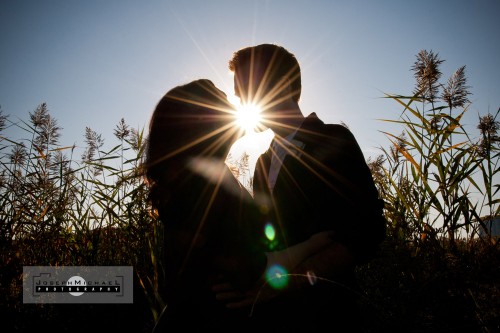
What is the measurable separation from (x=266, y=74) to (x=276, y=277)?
5.15 ft

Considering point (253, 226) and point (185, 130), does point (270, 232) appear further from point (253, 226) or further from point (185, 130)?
point (185, 130)

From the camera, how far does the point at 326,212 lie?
1307 millimetres

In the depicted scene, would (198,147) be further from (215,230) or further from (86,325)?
(86,325)

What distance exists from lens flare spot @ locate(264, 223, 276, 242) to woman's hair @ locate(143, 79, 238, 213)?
481 millimetres

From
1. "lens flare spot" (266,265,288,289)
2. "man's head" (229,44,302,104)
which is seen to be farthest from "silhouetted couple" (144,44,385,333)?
"man's head" (229,44,302,104)

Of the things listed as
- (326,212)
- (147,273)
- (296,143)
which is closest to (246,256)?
(326,212)

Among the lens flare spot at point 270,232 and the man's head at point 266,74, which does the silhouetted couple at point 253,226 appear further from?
the man's head at point 266,74

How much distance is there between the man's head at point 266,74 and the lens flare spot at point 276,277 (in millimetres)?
1303

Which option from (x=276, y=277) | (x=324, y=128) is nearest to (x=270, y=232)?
(x=276, y=277)

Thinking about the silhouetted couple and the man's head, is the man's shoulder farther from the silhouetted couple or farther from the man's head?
the man's head

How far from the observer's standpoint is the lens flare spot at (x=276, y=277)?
1.11m

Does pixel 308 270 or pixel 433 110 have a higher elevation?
pixel 433 110

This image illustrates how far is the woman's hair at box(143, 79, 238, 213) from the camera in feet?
4.79

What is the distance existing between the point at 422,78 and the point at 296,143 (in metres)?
2.18
